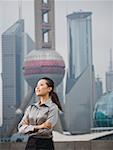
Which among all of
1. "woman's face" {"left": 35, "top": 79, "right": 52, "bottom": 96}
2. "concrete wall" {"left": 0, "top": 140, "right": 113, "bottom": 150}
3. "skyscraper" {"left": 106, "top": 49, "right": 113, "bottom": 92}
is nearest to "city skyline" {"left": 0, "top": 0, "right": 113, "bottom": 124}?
"skyscraper" {"left": 106, "top": 49, "right": 113, "bottom": 92}

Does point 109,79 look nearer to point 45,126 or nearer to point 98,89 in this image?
point 98,89

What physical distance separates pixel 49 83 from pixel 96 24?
7282mm

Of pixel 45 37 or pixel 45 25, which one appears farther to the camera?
pixel 45 25

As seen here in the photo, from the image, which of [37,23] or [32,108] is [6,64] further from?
[32,108]

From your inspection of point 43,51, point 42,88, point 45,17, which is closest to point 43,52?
point 43,51

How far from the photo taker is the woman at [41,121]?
1.62 meters

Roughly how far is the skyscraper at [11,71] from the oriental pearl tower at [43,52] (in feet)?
0.64

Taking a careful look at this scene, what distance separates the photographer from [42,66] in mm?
9227

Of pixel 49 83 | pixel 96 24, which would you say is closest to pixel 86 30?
pixel 96 24

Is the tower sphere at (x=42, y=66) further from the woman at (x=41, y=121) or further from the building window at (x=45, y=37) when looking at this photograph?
the woman at (x=41, y=121)

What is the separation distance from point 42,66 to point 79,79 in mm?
1177

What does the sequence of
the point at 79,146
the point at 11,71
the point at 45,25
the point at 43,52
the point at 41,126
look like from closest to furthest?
the point at 41,126, the point at 79,146, the point at 11,71, the point at 45,25, the point at 43,52

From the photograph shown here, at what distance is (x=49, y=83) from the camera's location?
5.64 feet

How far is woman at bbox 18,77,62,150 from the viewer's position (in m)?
1.62
